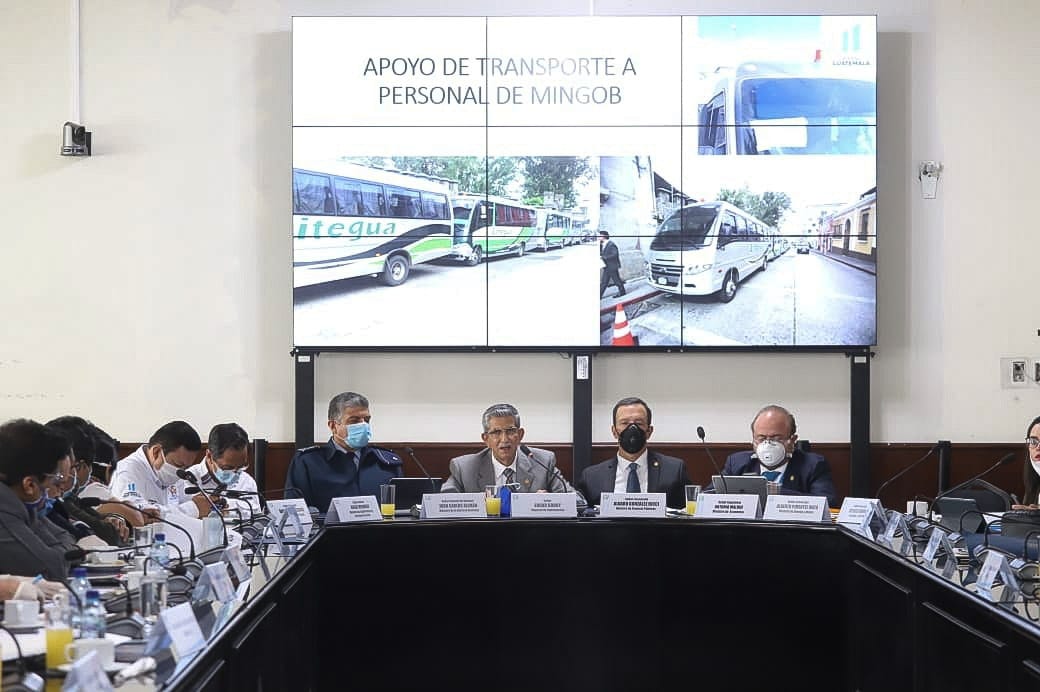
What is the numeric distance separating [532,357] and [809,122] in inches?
A: 73.2

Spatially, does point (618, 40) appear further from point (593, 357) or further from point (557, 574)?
point (557, 574)

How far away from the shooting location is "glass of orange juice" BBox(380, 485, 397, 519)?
447 centimetres

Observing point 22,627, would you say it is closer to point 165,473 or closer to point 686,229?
point 165,473

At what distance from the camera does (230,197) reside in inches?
255

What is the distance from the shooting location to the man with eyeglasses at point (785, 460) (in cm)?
499

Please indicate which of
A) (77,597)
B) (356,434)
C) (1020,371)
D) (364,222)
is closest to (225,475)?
(356,434)

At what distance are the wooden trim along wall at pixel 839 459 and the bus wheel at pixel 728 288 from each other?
79 centimetres

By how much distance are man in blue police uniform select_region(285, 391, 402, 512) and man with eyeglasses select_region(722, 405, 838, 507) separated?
1564 millimetres

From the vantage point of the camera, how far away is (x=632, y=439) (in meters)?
4.89

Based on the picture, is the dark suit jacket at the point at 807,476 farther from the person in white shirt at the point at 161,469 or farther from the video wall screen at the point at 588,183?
the person in white shirt at the point at 161,469

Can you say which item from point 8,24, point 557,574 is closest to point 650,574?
point 557,574

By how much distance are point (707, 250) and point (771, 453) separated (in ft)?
5.08

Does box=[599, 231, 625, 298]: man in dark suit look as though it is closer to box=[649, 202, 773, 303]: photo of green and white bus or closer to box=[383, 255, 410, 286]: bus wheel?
box=[649, 202, 773, 303]: photo of green and white bus

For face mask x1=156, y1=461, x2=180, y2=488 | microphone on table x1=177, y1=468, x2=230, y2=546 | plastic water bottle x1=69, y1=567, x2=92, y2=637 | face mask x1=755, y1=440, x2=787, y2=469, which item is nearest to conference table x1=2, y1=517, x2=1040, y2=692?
microphone on table x1=177, y1=468, x2=230, y2=546
